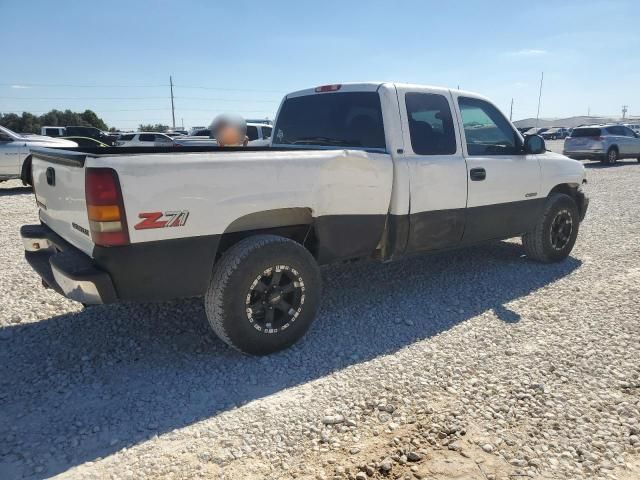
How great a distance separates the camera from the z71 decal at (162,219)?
9.32 feet

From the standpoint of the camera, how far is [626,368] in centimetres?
333

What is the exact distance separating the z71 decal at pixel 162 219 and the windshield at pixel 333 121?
6.33 ft

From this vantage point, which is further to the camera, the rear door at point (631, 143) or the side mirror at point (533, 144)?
the rear door at point (631, 143)

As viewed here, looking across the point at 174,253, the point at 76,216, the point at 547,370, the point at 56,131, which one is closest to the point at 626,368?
the point at 547,370

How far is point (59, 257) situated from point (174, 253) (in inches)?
30.5

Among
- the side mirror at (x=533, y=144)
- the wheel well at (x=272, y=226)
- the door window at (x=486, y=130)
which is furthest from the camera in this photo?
the side mirror at (x=533, y=144)

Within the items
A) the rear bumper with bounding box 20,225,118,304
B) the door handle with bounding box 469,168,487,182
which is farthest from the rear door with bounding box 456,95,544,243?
the rear bumper with bounding box 20,225,118,304

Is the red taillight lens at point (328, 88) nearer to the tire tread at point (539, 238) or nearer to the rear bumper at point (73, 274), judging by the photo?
the rear bumper at point (73, 274)

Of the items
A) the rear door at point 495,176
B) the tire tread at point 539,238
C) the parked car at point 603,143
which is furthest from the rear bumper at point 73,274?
the parked car at point 603,143

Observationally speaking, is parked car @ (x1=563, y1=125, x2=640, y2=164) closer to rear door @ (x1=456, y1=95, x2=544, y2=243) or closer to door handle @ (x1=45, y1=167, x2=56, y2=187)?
rear door @ (x1=456, y1=95, x2=544, y2=243)

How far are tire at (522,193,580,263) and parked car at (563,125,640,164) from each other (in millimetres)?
16605

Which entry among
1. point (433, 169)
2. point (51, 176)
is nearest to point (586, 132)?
point (433, 169)

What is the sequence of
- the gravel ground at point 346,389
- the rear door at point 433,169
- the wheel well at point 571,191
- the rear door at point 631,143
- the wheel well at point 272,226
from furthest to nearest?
the rear door at point 631,143, the wheel well at point 571,191, the rear door at point 433,169, the wheel well at point 272,226, the gravel ground at point 346,389

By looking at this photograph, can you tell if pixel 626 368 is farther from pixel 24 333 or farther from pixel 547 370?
pixel 24 333
